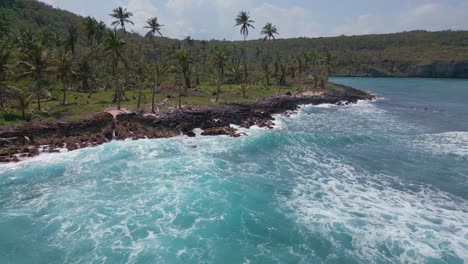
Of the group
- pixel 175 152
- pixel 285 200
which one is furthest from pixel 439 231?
pixel 175 152

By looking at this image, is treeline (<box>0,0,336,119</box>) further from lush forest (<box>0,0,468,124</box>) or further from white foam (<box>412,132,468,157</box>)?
white foam (<box>412,132,468,157</box>)

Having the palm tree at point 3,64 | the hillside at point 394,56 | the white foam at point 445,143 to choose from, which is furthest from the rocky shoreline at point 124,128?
the hillside at point 394,56

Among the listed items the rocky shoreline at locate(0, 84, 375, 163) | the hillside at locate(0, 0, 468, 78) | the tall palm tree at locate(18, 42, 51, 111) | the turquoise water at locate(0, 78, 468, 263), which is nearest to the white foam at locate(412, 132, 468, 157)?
the turquoise water at locate(0, 78, 468, 263)

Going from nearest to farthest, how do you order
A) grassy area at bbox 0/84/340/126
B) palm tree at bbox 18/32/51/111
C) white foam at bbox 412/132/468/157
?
white foam at bbox 412/132/468/157 → grassy area at bbox 0/84/340/126 → palm tree at bbox 18/32/51/111

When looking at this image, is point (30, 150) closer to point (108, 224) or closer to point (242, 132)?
point (108, 224)

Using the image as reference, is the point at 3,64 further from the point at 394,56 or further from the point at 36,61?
the point at 394,56

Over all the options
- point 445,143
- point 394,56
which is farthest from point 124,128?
point 394,56
